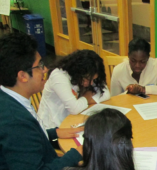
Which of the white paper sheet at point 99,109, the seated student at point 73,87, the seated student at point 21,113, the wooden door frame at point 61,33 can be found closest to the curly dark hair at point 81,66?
the seated student at point 73,87

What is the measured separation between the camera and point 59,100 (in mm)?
1716

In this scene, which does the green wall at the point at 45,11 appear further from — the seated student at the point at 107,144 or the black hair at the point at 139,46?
the seated student at the point at 107,144

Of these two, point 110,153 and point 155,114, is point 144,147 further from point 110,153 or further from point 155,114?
point 110,153

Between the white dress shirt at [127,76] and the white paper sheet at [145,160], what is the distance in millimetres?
907

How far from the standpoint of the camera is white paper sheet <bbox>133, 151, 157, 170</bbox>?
3.14ft

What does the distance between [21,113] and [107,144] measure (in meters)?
0.38

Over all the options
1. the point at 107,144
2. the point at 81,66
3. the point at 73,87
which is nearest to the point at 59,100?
the point at 73,87

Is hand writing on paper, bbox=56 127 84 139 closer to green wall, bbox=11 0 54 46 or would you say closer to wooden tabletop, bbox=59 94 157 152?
wooden tabletop, bbox=59 94 157 152

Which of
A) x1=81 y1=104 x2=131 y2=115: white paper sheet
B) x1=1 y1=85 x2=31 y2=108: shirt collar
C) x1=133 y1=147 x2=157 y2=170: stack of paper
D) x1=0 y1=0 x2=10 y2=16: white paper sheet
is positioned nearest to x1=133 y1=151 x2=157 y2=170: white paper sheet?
x1=133 y1=147 x2=157 y2=170: stack of paper

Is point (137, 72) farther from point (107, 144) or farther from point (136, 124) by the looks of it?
point (107, 144)

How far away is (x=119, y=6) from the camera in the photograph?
9.57 feet

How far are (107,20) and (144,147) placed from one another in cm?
269

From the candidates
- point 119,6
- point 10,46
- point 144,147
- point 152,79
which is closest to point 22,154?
point 10,46

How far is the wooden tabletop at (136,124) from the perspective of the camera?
1138mm
